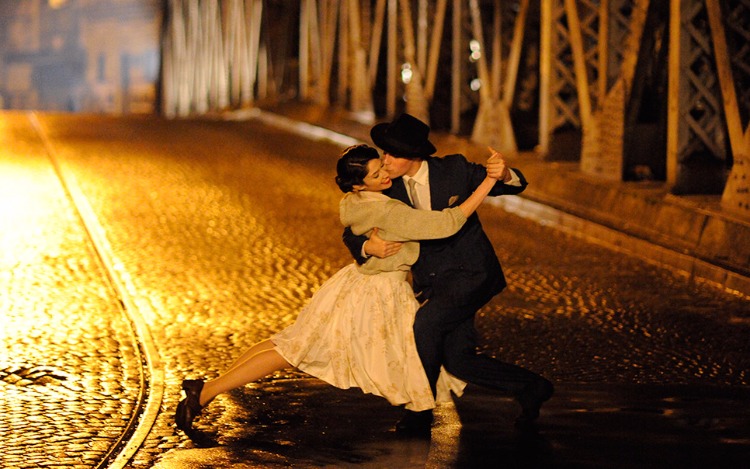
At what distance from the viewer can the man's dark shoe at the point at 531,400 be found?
221 inches

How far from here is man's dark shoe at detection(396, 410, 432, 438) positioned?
5.57 meters

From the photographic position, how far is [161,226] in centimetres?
1173

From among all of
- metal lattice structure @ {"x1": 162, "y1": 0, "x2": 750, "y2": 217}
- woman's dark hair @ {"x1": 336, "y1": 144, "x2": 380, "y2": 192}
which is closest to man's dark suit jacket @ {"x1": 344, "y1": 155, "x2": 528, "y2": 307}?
woman's dark hair @ {"x1": 336, "y1": 144, "x2": 380, "y2": 192}

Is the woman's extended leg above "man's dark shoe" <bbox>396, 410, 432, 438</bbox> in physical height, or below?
above

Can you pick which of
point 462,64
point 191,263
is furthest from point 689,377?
point 462,64

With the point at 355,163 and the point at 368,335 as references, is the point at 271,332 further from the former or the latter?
the point at 355,163

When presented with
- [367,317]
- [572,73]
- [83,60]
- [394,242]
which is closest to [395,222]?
[394,242]

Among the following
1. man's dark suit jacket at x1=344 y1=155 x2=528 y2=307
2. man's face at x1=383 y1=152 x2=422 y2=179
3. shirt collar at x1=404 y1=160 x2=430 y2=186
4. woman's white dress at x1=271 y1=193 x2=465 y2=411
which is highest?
man's face at x1=383 y1=152 x2=422 y2=179

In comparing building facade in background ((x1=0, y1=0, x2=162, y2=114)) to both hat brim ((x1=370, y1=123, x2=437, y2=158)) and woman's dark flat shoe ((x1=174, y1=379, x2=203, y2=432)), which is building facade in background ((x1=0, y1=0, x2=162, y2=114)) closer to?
woman's dark flat shoe ((x1=174, y1=379, x2=203, y2=432))

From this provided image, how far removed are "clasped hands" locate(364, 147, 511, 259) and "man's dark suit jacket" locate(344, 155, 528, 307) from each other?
4.0 inches

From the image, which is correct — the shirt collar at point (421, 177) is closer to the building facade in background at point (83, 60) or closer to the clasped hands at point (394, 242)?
the clasped hands at point (394, 242)

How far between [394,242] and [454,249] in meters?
0.32

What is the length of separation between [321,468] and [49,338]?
2842 mm

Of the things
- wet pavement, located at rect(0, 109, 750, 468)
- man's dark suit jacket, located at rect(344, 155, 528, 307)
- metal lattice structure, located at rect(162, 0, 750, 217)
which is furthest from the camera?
metal lattice structure, located at rect(162, 0, 750, 217)
